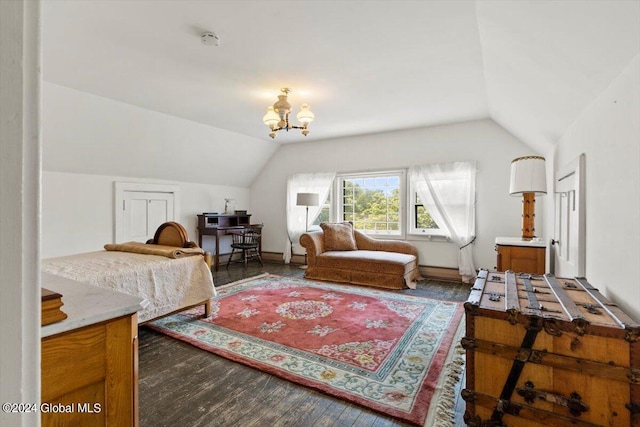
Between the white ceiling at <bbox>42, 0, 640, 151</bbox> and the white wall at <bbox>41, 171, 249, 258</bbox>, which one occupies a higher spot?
the white ceiling at <bbox>42, 0, 640, 151</bbox>

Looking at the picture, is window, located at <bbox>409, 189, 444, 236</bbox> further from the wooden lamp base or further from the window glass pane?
the wooden lamp base

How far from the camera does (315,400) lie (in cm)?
187

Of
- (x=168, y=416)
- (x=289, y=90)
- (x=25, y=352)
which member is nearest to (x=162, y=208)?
(x=289, y=90)

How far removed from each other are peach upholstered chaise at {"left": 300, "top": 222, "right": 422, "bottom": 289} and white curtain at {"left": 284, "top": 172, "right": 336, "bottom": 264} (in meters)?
0.96

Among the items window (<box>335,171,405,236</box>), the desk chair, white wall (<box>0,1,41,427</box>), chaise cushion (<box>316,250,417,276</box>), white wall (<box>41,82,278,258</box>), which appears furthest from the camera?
→ the desk chair

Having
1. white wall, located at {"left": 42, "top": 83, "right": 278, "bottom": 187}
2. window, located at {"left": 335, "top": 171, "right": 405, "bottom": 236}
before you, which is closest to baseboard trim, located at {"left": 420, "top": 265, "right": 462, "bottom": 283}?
window, located at {"left": 335, "top": 171, "right": 405, "bottom": 236}

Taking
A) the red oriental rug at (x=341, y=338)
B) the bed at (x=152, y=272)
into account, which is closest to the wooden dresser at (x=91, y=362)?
the red oriental rug at (x=341, y=338)

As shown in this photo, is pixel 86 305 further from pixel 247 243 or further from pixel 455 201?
pixel 247 243

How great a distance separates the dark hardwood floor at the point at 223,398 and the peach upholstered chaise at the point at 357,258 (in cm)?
261

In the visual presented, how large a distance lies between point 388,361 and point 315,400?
0.69 m

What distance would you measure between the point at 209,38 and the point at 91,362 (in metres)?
2.30

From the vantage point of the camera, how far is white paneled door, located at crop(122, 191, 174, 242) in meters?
4.87

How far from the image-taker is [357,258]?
4.62m

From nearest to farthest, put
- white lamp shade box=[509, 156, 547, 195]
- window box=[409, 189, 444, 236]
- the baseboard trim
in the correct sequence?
white lamp shade box=[509, 156, 547, 195]
the baseboard trim
window box=[409, 189, 444, 236]
